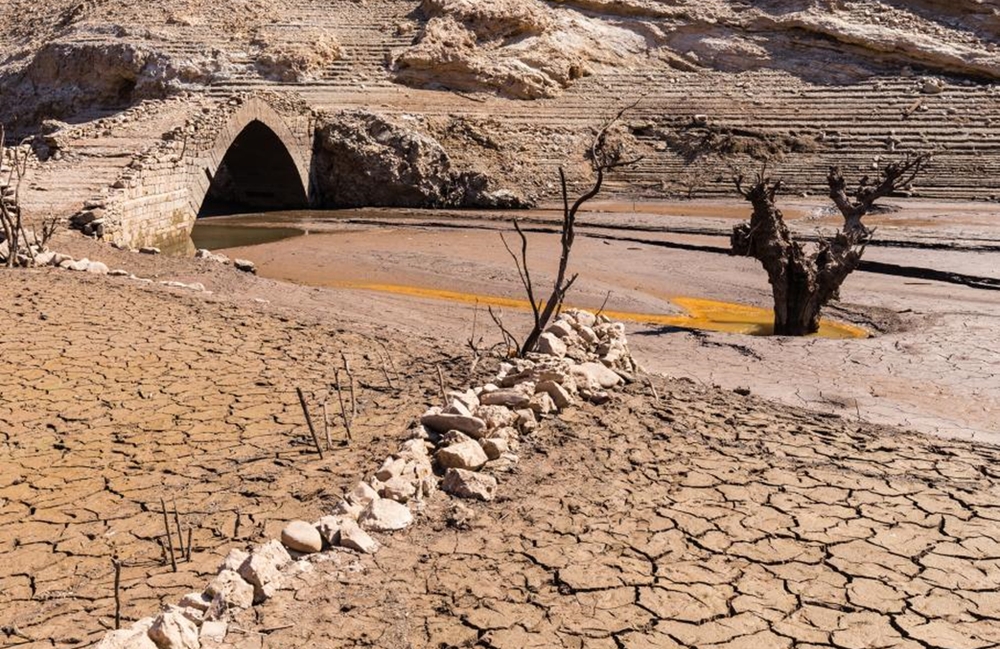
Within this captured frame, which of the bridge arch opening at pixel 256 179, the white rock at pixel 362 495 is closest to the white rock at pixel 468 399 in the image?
the white rock at pixel 362 495

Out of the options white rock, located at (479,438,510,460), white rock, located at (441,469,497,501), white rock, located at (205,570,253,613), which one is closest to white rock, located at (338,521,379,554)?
white rock, located at (205,570,253,613)

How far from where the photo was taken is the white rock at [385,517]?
15.2ft

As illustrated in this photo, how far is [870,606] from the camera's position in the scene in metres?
4.24

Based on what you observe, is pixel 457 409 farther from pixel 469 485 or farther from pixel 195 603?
pixel 195 603

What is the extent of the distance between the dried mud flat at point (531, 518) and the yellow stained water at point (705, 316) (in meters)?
4.81

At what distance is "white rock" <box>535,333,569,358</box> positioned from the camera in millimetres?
6996

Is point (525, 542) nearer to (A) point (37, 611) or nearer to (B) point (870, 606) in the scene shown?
(B) point (870, 606)

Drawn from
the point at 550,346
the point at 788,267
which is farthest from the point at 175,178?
the point at 550,346

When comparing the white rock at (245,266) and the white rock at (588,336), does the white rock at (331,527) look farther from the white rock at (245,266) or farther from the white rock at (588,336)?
the white rock at (245,266)

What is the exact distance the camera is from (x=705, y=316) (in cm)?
1291

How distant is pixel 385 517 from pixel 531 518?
698mm

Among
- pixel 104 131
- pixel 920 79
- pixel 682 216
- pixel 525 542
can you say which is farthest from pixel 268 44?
pixel 525 542

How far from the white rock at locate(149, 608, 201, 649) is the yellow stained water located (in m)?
8.28

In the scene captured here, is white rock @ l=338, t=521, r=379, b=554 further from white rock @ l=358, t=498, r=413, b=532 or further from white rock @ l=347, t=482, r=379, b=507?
white rock @ l=347, t=482, r=379, b=507
